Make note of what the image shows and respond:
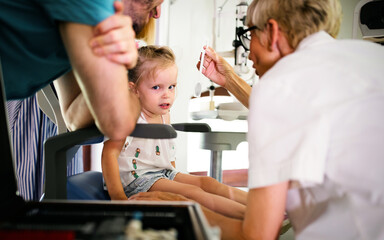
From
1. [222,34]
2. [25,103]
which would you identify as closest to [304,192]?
[25,103]

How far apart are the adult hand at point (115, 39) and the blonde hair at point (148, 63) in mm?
720

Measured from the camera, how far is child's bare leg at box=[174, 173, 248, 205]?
1.19 meters

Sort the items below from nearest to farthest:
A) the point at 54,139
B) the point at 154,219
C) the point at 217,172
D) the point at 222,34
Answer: the point at 154,219 → the point at 54,139 → the point at 217,172 → the point at 222,34

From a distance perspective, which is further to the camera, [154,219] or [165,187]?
[165,187]

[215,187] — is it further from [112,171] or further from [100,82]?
[100,82]

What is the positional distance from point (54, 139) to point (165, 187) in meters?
0.51

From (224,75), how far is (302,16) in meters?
0.61

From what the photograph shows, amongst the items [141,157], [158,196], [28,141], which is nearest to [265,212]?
[158,196]

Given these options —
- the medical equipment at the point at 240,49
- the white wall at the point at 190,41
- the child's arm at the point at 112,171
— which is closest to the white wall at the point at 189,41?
the white wall at the point at 190,41

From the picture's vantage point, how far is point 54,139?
0.79 metres

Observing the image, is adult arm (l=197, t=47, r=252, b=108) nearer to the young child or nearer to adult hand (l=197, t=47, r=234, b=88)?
adult hand (l=197, t=47, r=234, b=88)

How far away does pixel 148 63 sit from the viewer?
1284mm

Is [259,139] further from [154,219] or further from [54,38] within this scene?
[54,38]

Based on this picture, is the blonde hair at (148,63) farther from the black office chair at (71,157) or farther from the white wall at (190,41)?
the white wall at (190,41)
